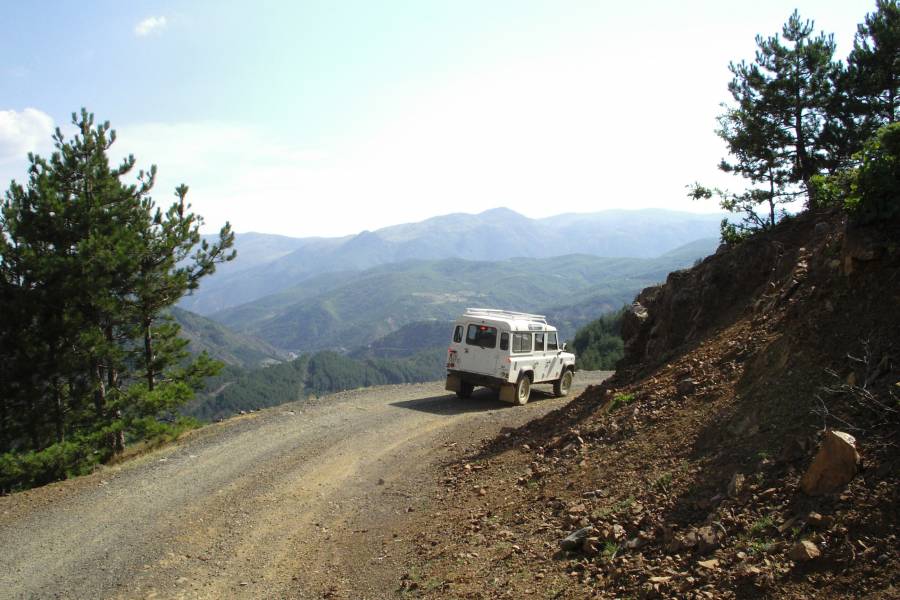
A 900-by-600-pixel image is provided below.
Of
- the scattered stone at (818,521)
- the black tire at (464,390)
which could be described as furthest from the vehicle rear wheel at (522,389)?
the scattered stone at (818,521)

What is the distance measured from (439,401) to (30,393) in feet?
41.0

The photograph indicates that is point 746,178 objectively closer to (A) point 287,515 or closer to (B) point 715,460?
(B) point 715,460

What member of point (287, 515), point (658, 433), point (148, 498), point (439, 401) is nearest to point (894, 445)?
point (658, 433)

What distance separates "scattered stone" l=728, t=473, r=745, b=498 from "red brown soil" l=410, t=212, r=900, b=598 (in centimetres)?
3

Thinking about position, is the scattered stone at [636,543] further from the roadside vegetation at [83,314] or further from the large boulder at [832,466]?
the roadside vegetation at [83,314]

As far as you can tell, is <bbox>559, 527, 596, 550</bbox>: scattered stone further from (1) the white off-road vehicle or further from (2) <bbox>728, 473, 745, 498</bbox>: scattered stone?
(1) the white off-road vehicle

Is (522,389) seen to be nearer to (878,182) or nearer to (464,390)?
(464,390)

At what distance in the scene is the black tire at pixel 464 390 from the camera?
18.2 meters

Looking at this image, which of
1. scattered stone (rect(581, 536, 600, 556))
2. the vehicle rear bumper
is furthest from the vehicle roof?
scattered stone (rect(581, 536, 600, 556))

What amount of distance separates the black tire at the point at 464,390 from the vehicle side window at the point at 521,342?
1957 mm

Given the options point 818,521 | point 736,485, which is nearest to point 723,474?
point 736,485

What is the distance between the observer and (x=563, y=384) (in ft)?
64.9

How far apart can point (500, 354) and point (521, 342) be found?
78cm

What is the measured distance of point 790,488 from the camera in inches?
197
